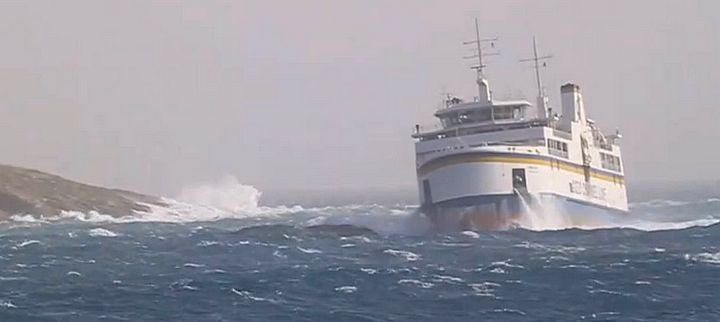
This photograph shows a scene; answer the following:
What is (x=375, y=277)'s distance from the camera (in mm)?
48062

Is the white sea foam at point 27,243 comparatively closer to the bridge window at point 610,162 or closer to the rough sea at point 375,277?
the rough sea at point 375,277

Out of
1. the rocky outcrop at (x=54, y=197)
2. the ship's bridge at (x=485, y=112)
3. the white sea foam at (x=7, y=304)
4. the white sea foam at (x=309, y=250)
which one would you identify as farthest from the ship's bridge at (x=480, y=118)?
the rocky outcrop at (x=54, y=197)

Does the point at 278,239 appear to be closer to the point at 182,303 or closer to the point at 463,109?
the point at 463,109

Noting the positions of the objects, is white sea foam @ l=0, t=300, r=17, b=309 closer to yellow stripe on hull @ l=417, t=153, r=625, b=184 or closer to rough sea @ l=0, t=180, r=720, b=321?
rough sea @ l=0, t=180, r=720, b=321

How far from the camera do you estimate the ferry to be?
75.2m

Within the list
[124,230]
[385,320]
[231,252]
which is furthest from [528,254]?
[124,230]

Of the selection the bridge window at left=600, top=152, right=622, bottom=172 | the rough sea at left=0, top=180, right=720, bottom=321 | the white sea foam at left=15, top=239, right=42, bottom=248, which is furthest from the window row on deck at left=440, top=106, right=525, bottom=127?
the white sea foam at left=15, top=239, right=42, bottom=248

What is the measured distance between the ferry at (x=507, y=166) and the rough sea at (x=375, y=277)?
84.3 inches

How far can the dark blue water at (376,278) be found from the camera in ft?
129

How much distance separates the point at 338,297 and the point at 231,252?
2169 centimetres

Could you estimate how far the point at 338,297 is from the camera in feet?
140

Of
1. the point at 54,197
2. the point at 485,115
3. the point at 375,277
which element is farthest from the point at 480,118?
the point at 54,197

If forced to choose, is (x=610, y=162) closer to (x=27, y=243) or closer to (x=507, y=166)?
(x=507, y=166)

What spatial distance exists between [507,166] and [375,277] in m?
29.2
